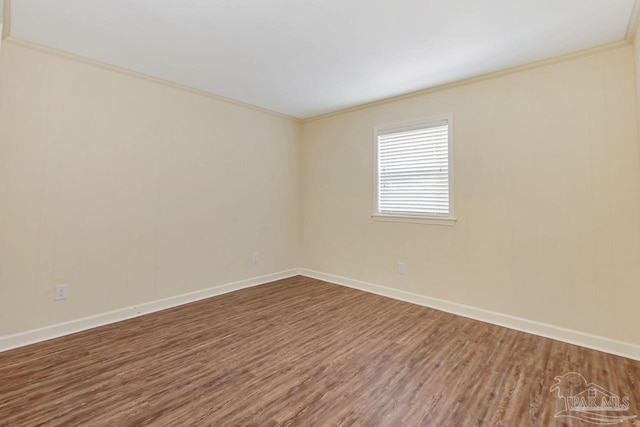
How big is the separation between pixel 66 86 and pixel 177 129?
0.98m

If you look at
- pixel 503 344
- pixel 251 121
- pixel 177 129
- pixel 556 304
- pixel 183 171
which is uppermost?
pixel 251 121

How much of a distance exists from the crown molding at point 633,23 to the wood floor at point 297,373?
8.18 feet

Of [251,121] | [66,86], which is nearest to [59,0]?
[66,86]

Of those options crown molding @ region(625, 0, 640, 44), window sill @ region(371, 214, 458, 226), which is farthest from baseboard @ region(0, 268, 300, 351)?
crown molding @ region(625, 0, 640, 44)

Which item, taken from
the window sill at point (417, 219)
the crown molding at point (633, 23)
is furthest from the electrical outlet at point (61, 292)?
the crown molding at point (633, 23)

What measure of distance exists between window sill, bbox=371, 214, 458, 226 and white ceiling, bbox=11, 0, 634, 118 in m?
1.51

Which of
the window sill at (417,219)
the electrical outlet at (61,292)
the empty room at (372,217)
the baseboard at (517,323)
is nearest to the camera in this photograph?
the empty room at (372,217)

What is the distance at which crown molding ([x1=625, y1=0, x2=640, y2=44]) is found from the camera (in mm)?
1911

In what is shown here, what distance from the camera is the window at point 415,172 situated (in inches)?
127

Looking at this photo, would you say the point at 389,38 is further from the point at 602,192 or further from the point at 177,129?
the point at 177,129

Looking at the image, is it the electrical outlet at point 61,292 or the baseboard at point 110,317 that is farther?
the electrical outlet at point 61,292

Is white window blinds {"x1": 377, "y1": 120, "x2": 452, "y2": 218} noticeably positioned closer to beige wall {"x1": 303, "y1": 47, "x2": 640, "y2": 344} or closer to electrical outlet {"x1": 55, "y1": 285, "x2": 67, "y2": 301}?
beige wall {"x1": 303, "y1": 47, "x2": 640, "y2": 344}

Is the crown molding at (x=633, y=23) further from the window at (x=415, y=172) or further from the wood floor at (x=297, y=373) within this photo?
the wood floor at (x=297, y=373)

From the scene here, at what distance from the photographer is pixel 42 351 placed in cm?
226
